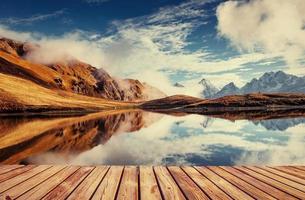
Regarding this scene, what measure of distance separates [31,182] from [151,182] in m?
2.93

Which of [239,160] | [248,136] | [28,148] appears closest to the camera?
[239,160]

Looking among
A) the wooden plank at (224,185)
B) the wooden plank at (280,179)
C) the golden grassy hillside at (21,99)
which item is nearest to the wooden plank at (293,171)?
the wooden plank at (280,179)

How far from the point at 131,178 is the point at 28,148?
16.8 m

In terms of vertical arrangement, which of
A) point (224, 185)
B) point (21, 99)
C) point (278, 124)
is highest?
point (21, 99)

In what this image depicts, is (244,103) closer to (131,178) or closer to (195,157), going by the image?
(195,157)

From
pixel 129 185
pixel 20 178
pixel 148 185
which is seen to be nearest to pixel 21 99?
pixel 20 178

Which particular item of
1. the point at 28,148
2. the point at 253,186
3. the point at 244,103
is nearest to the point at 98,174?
the point at 253,186

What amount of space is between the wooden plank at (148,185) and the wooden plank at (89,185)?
3.53ft

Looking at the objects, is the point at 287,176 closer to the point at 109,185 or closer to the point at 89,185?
the point at 109,185

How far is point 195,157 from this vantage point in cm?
2119

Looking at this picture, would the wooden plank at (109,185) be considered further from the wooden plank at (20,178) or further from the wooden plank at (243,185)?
the wooden plank at (243,185)

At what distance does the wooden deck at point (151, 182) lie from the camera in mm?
7312

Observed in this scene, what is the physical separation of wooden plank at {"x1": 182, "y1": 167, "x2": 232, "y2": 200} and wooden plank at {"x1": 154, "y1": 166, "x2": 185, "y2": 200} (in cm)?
60

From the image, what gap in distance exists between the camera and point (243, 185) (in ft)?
27.2
